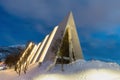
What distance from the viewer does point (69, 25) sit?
37.3 metres

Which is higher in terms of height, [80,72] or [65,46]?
[65,46]

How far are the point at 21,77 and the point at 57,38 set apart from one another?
7628mm

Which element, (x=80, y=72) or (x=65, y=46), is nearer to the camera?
(x=80, y=72)

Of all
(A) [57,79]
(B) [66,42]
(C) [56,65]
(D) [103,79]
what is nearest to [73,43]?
(B) [66,42]

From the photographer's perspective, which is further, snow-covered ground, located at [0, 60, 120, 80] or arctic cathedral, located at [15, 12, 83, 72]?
arctic cathedral, located at [15, 12, 83, 72]

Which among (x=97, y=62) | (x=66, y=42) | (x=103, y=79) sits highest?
(x=66, y=42)

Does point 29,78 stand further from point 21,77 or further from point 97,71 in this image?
point 97,71

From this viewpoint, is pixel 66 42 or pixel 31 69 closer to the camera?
pixel 31 69

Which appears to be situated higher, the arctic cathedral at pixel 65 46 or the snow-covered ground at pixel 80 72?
the arctic cathedral at pixel 65 46

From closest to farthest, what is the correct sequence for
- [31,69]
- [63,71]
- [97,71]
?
[97,71] < [63,71] < [31,69]

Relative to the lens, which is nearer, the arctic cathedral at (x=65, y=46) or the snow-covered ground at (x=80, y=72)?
the snow-covered ground at (x=80, y=72)

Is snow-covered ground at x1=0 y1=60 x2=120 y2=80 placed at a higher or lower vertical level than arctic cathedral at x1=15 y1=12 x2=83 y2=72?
lower

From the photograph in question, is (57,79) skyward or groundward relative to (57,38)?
groundward

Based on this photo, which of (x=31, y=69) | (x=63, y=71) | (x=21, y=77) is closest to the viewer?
(x=63, y=71)
